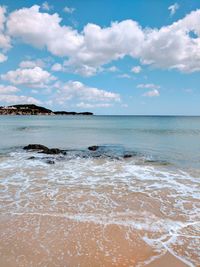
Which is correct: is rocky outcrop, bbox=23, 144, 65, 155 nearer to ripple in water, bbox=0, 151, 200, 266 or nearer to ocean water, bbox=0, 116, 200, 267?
ocean water, bbox=0, 116, 200, 267

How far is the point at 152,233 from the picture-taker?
6840 mm

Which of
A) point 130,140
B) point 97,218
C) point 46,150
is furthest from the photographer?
point 130,140

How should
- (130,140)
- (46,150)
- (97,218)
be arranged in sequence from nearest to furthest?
(97,218) → (46,150) → (130,140)

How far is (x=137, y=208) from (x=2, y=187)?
6294mm

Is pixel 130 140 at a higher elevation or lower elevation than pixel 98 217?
lower

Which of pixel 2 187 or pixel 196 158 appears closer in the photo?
pixel 2 187

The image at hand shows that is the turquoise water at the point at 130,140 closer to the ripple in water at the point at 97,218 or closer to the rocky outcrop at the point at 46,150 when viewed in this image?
the rocky outcrop at the point at 46,150

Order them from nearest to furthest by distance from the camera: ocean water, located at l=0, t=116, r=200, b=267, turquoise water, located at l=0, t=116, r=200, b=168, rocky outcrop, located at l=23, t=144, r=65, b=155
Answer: ocean water, located at l=0, t=116, r=200, b=267 < rocky outcrop, located at l=23, t=144, r=65, b=155 < turquoise water, located at l=0, t=116, r=200, b=168

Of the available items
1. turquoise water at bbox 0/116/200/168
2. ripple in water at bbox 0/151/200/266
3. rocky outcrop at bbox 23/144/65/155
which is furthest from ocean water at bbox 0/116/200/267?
turquoise water at bbox 0/116/200/168

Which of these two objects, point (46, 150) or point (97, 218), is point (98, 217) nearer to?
point (97, 218)

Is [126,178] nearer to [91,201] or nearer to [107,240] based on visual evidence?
[91,201]

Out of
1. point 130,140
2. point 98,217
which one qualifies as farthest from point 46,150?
point 130,140

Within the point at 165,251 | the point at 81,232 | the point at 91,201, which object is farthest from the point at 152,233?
the point at 91,201

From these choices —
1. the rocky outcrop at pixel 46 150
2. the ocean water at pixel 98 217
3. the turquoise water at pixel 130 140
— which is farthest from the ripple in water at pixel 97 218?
the rocky outcrop at pixel 46 150
